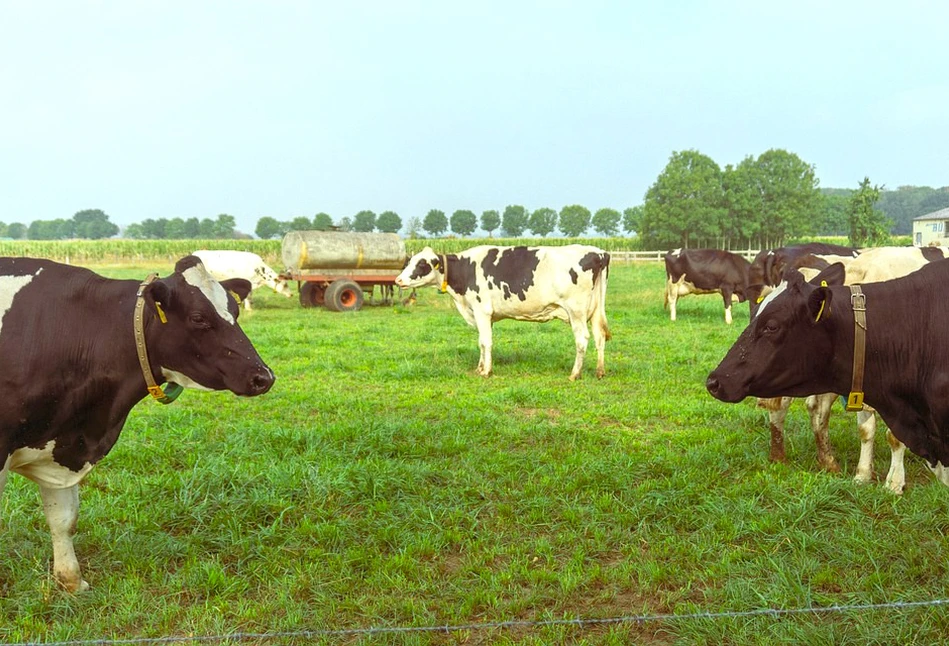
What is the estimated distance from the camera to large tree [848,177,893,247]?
46219 millimetres

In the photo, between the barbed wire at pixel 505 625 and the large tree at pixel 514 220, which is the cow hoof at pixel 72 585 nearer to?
the barbed wire at pixel 505 625

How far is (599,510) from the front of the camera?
465 cm

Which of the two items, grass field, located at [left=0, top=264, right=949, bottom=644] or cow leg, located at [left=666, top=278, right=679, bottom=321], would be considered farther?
cow leg, located at [left=666, top=278, right=679, bottom=321]

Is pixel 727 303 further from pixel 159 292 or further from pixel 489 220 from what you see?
pixel 489 220

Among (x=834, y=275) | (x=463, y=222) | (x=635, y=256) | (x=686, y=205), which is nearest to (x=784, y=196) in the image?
(x=686, y=205)

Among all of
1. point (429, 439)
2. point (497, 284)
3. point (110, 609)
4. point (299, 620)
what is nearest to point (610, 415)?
point (429, 439)

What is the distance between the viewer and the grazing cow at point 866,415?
4.89m

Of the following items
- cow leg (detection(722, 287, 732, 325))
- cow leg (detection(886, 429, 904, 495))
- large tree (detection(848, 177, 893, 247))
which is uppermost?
large tree (detection(848, 177, 893, 247))

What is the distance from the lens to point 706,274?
1566cm

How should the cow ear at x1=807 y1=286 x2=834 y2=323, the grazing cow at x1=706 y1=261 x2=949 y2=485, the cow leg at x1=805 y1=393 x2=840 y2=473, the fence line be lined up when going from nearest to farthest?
the cow ear at x1=807 y1=286 x2=834 y2=323 < the grazing cow at x1=706 y1=261 x2=949 y2=485 < the cow leg at x1=805 y1=393 x2=840 y2=473 < the fence line

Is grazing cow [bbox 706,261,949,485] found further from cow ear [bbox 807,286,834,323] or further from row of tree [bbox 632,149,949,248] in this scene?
row of tree [bbox 632,149,949,248]

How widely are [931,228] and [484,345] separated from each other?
75602mm

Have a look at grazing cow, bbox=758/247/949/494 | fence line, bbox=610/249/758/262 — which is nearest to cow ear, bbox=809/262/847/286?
grazing cow, bbox=758/247/949/494

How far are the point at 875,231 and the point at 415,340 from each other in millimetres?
44152
